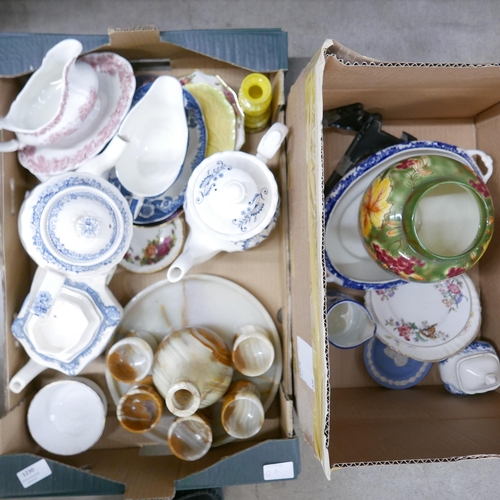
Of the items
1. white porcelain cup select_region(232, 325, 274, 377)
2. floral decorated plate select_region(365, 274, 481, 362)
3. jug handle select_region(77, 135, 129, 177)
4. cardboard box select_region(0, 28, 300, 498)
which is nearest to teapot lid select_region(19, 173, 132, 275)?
jug handle select_region(77, 135, 129, 177)

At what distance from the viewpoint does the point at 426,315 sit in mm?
739

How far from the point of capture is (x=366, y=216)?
0.57 meters

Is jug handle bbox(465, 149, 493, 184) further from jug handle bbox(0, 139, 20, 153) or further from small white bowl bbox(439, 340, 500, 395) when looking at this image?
jug handle bbox(0, 139, 20, 153)

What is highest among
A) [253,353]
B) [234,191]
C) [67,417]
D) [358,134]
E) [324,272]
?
[358,134]

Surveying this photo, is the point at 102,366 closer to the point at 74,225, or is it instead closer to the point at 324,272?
the point at 74,225

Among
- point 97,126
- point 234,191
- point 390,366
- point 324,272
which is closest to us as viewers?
point 324,272

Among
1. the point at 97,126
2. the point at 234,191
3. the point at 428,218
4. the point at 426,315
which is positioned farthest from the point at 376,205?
the point at 97,126

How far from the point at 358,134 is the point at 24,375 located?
2.19 ft

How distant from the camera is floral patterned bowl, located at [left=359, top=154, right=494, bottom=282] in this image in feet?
1.70

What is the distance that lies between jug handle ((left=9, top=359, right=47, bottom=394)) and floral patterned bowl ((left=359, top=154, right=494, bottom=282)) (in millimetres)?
551

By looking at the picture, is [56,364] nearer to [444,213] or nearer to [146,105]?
[146,105]

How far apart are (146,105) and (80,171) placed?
16cm

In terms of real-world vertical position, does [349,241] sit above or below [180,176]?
below

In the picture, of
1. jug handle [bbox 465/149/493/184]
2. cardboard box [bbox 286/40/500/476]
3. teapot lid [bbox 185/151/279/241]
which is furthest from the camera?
jug handle [bbox 465/149/493/184]
